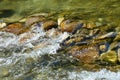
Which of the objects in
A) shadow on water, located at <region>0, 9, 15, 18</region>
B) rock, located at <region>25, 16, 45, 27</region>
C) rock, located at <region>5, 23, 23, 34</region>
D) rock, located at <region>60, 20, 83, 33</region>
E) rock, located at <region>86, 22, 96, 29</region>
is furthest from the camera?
shadow on water, located at <region>0, 9, 15, 18</region>

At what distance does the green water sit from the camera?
9219 millimetres

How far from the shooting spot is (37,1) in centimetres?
1198

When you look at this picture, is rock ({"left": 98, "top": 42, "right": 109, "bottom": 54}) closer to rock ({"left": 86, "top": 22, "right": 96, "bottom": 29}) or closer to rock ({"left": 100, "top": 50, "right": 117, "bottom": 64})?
rock ({"left": 100, "top": 50, "right": 117, "bottom": 64})

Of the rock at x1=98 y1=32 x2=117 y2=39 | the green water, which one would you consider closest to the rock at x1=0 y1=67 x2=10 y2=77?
the rock at x1=98 y1=32 x2=117 y2=39

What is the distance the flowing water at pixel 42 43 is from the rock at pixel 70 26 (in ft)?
0.65

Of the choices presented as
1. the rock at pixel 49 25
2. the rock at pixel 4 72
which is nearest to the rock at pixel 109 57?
the rock at pixel 4 72

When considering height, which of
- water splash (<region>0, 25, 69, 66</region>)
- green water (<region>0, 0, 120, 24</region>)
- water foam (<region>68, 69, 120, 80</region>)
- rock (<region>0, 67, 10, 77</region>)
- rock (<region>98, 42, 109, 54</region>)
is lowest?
rock (<region>0, 67, 10, 77</region>)

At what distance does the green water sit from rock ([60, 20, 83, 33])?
1.94 feet

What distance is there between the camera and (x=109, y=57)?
677 centimetres

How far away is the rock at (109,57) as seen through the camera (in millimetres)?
6648

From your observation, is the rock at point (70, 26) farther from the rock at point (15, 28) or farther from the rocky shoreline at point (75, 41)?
the rock at point (15, 28)

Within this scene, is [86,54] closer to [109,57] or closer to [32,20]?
[109,57]

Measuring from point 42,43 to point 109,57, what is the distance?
7.40ft

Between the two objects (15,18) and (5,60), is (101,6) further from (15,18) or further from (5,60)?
(5,60)
